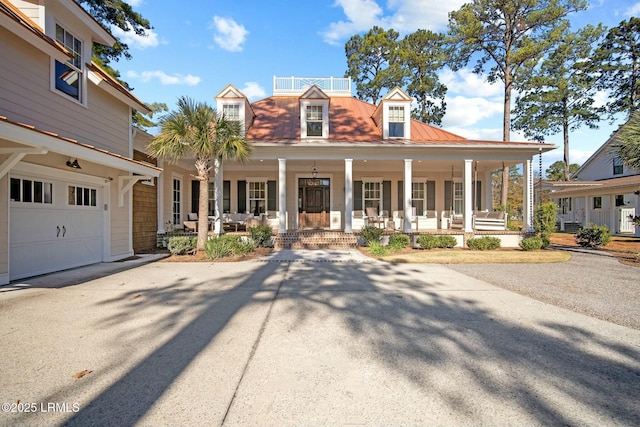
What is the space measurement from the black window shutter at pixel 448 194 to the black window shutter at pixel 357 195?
4412 millimetres

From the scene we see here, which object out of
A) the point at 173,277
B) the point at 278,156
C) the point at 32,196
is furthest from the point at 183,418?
the point at 278,156

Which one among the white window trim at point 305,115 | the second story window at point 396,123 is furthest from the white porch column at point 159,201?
the second story window at point 396,123

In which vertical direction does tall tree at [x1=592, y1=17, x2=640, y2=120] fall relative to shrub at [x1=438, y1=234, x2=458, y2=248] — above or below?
above

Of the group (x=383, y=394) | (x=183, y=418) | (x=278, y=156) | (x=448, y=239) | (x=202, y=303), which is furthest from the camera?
(x=278, y=156)

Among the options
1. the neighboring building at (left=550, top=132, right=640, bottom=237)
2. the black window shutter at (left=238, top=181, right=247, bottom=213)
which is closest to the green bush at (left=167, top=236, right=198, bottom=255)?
the black window shutter at (left=238, top=181, right=247, bottom=213)

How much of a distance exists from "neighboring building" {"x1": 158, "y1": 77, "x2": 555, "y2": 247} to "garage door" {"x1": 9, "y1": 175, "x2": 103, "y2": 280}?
12.8 feet

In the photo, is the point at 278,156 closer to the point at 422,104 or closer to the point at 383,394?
the point at 383,394

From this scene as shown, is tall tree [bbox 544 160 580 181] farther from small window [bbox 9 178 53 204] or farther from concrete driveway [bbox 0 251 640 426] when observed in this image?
small window [bbox 9 178 53 204]

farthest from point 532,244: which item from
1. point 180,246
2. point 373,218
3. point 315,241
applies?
point 180,246

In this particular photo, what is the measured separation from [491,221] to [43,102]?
14.5 meters

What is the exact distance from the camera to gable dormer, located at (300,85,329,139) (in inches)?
512

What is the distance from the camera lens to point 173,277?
22.3 feet

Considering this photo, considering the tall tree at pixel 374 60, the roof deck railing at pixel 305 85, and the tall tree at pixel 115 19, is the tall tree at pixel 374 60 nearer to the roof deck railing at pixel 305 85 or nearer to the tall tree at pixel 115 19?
the roof deck railing at pixel 305 85

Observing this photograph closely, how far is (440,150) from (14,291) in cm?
1300
